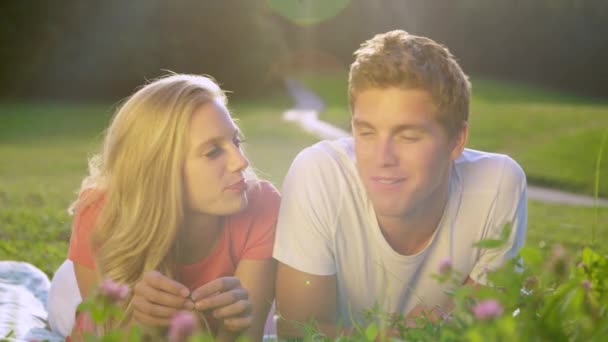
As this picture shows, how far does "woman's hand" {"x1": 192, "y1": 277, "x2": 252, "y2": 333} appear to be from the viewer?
2559 millimetres

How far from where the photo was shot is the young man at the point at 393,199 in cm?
293

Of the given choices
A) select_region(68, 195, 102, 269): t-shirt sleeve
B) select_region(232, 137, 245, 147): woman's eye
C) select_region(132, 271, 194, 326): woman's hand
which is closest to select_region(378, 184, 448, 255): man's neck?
select_region(232, 137, 245, 147): woman's eye

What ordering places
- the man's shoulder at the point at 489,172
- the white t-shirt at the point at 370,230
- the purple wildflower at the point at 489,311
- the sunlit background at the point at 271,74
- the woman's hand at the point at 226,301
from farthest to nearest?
the sunlit background at the point at 271,74 → the man's shoulder at the point at 489,172 → the white t-shirt at the point at 370,230 → the woman's hand at the point at 226,301 → the purple wildflower at the point at 489,311

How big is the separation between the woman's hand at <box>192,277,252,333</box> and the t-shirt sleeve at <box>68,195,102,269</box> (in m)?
0.89

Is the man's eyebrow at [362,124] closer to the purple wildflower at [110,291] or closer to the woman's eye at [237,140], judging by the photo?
the woman's eye at [237,140]

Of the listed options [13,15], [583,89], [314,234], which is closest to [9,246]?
[314,234]

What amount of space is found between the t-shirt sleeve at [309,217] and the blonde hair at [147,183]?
433 mm

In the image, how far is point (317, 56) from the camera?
146ft

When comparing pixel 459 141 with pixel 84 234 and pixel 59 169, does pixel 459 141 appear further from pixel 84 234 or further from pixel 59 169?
pixel 59 169

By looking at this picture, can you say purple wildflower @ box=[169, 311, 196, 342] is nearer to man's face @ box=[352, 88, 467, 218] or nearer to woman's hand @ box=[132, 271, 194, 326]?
woman's hand @ box=[132, 271, 194, 326]

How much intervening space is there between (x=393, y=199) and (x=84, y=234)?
1.37 meters

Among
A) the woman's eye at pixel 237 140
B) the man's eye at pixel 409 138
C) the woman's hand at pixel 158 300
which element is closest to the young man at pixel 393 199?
the man's eye at pixel 409 138

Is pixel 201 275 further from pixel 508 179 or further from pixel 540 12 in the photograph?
pixel 540 12

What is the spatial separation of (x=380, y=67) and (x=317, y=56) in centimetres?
4191
